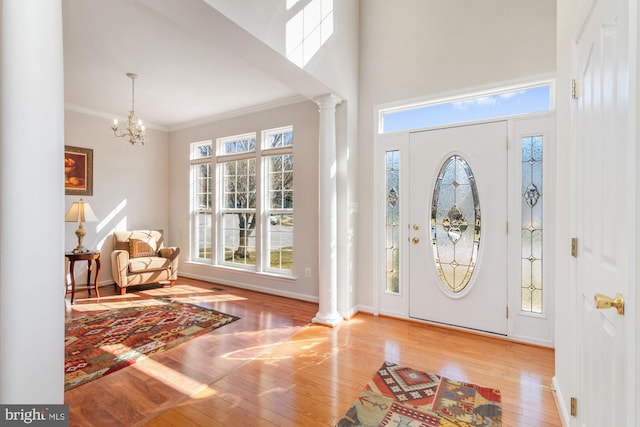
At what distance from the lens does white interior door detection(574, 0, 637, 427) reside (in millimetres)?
949

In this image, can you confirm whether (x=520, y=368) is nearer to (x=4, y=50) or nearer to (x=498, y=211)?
(x=498, y=211)

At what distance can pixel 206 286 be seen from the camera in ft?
16.1

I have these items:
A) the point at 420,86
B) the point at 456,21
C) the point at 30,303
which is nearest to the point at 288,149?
the point at 420,86

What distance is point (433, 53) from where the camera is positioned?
319 centimetres

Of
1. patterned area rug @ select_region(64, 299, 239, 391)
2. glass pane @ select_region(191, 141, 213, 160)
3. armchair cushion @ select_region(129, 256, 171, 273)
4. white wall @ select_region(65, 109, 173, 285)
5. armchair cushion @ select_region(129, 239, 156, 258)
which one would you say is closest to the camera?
patterned area rug @ select_region(64, 299, 239, 391)

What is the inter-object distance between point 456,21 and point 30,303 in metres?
3.92

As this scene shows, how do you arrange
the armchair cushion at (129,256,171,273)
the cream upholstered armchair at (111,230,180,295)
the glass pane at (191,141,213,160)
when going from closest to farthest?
the cream upholstered armchair at (111,230,180,295)
the armchair cushion at (129,256,171,273)
the glass pane at (191,141,213,160)

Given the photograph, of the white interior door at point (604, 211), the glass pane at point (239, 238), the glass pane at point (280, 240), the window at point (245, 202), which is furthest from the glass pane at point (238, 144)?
the white interior door at point (604, 211)

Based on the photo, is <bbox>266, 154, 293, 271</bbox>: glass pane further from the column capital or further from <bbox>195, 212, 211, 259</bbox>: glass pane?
<bbox>195, 212, 211, 259</bbox>: glass pane

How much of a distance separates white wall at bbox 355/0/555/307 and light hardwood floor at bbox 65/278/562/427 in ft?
2.88

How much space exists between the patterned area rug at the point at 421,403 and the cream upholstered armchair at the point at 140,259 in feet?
12.9

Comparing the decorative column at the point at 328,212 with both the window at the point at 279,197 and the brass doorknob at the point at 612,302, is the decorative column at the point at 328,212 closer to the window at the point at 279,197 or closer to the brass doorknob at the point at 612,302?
the window at the point at 279,197

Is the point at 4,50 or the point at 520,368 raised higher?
the point at 4,50

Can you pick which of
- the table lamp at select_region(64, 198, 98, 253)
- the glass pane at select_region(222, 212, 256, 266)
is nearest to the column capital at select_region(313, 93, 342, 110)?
the glass pane at select_region(222, 212, 256, 266)
